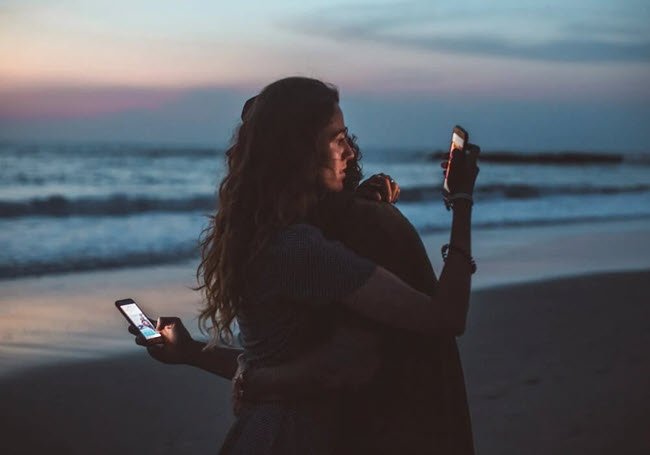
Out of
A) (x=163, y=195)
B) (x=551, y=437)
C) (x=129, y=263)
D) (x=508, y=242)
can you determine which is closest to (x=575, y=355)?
(x=551, y=437)

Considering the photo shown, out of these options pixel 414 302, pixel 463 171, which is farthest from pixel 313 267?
pixel 463 171

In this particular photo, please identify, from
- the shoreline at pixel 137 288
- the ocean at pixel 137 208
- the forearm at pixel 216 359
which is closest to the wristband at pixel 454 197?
the forearm at pixel 216 359

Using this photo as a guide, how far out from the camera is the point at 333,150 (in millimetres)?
1927

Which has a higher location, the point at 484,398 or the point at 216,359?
the point at 216,359

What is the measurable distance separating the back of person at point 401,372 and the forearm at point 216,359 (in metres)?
0.60

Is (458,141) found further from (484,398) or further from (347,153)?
(484,398)

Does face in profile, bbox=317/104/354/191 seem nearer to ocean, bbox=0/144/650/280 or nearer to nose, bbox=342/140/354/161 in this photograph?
nose, bbox=342/140/354/161

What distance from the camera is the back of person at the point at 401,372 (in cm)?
182

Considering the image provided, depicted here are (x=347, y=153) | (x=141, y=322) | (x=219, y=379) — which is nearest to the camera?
(x=347, y=153)

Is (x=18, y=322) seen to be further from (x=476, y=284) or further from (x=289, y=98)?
(x=289, y=98)

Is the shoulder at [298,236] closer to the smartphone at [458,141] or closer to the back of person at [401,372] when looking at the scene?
the back of person at [401,372]

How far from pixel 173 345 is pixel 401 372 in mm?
890

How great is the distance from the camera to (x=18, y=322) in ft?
22.5

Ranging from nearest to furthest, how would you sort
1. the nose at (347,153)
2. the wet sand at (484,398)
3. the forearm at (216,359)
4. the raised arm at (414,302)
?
the raised arm at (414,302)
the nose at (347,153)
the forearm at (216,359)
the wet sand at (484,398)
